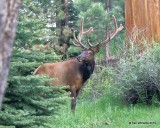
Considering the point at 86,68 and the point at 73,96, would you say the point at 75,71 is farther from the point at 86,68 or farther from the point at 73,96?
the point at 73,96

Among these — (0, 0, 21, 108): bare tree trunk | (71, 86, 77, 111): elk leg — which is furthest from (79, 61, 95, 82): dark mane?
(0, 0, 21, 108): bare tree trunk

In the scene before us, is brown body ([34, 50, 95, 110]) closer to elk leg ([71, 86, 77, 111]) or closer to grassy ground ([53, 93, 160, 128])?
elk leg ([71, 86, 77, 111])

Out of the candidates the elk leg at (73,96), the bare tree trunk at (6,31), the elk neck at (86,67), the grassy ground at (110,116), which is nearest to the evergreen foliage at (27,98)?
the grassy ground at (110,116)

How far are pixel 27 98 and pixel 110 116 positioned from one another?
4.59 metres

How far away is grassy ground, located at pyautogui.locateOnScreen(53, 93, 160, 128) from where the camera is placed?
37.5 ft

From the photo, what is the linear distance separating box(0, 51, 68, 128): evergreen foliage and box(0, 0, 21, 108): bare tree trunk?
178 inches

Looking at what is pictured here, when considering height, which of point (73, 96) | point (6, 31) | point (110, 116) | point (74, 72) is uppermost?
point (6, 31)

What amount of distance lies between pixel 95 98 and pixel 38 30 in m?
7.35

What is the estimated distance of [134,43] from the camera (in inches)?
598

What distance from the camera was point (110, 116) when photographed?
41.0 ft

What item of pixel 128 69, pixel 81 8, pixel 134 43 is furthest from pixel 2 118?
pixel 81 8

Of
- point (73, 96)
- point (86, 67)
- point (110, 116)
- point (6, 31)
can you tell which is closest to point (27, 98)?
point (110, 116)

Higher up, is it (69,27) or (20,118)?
(69,27)

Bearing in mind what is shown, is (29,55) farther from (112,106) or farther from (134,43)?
(134,43)
